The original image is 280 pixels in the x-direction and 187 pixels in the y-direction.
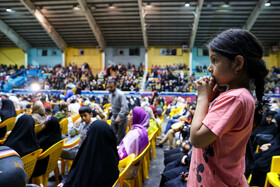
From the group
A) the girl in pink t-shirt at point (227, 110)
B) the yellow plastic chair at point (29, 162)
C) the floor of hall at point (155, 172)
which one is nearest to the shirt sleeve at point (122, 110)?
the floor of hall at point (155, 172)

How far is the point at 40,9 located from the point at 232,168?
58.6 feet

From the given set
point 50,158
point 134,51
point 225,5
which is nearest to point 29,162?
point 50,158

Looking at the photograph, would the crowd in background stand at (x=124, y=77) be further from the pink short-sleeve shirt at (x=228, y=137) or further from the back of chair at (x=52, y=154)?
the pink short-sleeve shirt at (x=228, y=137)

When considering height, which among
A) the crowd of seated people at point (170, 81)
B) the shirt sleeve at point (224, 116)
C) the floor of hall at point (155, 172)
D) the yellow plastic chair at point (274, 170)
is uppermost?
the crowd of seated people at point (170, 81)

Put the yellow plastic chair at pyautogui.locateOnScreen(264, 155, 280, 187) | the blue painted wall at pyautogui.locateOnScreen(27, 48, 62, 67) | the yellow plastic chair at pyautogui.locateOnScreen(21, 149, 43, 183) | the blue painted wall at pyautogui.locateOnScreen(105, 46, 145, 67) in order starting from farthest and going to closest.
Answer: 1. the blue painted wall at pyautogui.locateOnScreen(27, 48, 62, 67)
2. the blue painted wall at pyautogui.locateOnScreen(105, 46, 145, 67)
3. the yellow plastic chair at pyautogui.locateOnScreen(264, 155, 280, 187)
4. the yellow plastic chair at pyautogui.locateOnScreen(21, 149, 43, 183)

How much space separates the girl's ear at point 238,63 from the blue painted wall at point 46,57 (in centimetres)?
2234

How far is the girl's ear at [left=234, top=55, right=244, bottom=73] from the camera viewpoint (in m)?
0.79

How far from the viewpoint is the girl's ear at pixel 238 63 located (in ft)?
2.58

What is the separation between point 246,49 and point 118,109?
3746mm

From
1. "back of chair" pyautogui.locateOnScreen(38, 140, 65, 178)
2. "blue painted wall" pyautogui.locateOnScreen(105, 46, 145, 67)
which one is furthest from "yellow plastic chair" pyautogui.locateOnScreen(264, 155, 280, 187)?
"blue painted wall" pyautogui.locateOnScreen(105, 46, 145, 67)

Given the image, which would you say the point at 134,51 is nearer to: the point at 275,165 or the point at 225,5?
the point at 225,5

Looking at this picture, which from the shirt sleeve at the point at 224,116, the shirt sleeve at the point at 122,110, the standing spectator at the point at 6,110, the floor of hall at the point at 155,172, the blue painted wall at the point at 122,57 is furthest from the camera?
the blue painted wall at the point at 122,57

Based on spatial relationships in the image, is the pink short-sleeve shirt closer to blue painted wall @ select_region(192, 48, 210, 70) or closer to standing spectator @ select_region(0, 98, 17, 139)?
standing spectator @ select_region(0, 98, 17, 139)

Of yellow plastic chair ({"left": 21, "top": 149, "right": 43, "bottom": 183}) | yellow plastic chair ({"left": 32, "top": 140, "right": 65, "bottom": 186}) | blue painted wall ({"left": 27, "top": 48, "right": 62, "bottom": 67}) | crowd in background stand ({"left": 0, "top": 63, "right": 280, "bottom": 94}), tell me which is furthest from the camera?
blue painted wall ({"left": 27, "top": 48, "right": 62, "bottom": 67})
